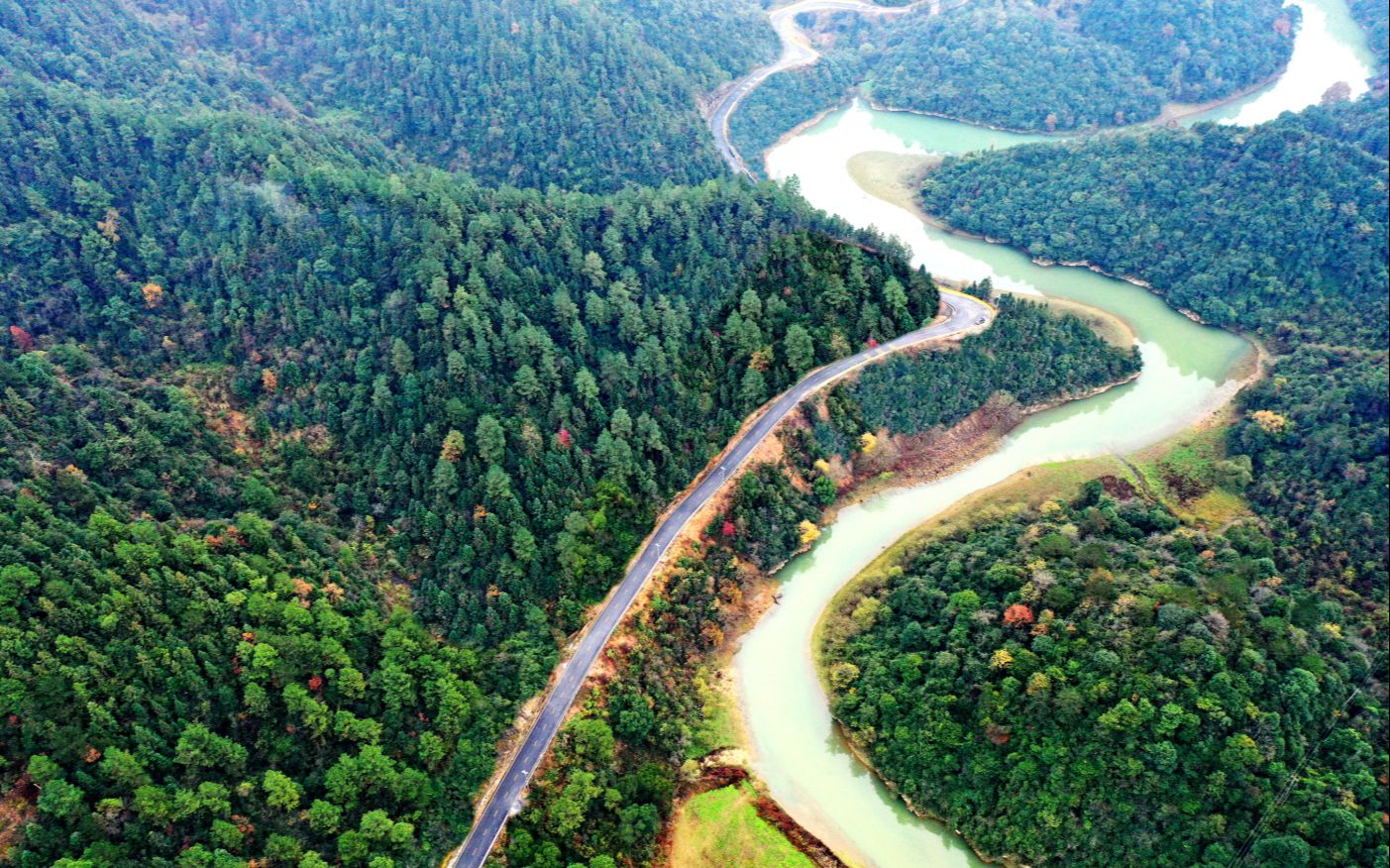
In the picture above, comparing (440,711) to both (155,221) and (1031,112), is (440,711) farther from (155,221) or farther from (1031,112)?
(1031,112)

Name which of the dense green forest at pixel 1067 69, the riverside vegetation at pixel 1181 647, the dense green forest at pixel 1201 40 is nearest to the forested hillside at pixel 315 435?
the riverside vegetation at pixel 1181 647

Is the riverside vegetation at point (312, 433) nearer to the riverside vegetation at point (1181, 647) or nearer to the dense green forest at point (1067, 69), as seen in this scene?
the riverside vegetation at point (1181, 647)

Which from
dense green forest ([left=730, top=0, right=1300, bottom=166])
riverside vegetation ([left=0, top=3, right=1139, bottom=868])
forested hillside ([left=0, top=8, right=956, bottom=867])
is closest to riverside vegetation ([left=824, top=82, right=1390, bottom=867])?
riverside vegetation ([left=0, top=3, right=1139, bottom=868])

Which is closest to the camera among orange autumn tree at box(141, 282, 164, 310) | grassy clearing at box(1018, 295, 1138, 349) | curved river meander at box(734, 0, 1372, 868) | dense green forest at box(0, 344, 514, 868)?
dense green forest at box(0, 344, 514, 868)

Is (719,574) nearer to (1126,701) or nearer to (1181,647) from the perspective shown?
(1126,701)

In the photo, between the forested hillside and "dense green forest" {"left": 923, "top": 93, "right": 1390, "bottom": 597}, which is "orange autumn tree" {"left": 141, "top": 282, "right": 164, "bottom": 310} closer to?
the forested hillside

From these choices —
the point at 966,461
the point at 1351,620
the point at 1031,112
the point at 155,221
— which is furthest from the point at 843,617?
the point at 1031,112
